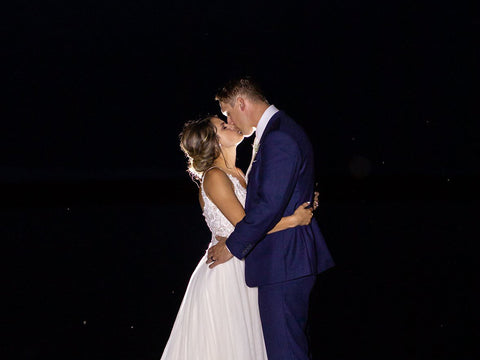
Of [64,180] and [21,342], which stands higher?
[64,180]

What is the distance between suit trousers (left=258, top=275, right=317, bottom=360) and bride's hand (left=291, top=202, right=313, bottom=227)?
0.18 m

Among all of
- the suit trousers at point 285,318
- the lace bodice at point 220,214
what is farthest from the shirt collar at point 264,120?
the suit trousers at point 285,318

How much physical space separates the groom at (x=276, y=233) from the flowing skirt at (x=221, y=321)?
0.28 meters

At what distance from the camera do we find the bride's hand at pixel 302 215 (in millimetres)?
1747

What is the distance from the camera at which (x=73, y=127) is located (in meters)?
9.01

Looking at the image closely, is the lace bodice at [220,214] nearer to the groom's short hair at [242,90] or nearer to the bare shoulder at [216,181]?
the bare shoulder at [216,181]

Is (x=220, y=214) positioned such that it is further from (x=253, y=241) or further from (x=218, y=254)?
(x=253, y=241)

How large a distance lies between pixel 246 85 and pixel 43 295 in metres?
2.59

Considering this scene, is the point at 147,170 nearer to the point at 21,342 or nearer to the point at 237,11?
A: the point at 237,11

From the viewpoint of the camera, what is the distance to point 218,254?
77.7 inches

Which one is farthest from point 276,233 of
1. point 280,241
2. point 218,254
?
point 218,254

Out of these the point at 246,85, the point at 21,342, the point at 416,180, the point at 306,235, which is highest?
the point at 416,180

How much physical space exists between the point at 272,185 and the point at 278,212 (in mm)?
88

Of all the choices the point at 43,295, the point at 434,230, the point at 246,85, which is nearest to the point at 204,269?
the point at 246,85
